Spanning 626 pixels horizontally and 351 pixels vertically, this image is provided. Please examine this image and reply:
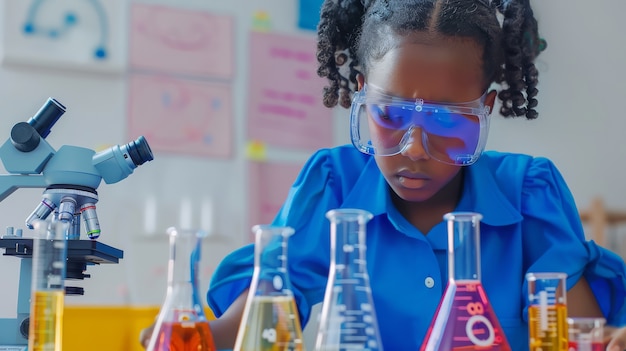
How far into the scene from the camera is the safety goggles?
1.21 metres

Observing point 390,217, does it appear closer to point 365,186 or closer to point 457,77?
point 365,186

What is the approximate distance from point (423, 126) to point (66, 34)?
1638mm

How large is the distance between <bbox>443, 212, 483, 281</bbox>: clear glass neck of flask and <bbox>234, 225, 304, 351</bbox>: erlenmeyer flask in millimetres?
175

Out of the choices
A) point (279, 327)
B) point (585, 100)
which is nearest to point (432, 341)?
point (279, 327)

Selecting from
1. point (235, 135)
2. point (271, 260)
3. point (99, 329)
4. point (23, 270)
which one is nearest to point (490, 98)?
point (271, 260)

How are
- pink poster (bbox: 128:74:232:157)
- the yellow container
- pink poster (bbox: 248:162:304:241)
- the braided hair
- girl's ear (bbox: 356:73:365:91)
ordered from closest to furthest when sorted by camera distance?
the braided hair → girl's ear (bbox: 356:73:365:91) → the yellow container → pink poster (bbox: 128:74:232:157) → pink poster (bbox: 248:162:304:241)

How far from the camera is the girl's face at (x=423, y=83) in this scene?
1.22 meters

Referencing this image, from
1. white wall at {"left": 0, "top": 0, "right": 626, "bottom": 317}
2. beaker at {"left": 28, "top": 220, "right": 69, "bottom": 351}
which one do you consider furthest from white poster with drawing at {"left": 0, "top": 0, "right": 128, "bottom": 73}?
beaker at {"left": 28, "top": 220, "right": 69, "bottom": 351}

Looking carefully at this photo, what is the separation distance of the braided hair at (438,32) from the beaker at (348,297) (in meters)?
0.57

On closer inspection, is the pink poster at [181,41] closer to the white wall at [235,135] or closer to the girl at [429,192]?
the white wall at [235,135]

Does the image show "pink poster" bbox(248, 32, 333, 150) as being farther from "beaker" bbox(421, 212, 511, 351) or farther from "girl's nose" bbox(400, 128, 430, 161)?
"beaker" bbox(421, 212, 511, 351)

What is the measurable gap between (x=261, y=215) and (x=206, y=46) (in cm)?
60

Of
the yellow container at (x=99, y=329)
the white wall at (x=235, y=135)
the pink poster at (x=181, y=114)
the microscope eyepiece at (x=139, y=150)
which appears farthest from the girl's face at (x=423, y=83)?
the pink poster at (x=181, y=114)

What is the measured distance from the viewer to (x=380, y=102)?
1.25 metres
